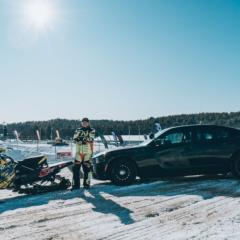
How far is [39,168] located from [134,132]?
49784 mm

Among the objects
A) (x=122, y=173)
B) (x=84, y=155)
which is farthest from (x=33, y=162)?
(x=122, y=173)

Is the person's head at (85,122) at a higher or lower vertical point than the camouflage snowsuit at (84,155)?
higher

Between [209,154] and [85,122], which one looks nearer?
[85,122]

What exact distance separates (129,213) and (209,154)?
4.81 m

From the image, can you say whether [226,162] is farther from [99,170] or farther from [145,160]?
[99,170]

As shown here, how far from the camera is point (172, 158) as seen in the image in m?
11.5

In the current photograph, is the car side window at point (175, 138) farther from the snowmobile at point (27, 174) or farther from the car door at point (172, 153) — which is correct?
the snowmobile at point (27, 174)

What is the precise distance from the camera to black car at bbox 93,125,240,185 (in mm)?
11414

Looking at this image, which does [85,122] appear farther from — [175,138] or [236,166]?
[236,166]

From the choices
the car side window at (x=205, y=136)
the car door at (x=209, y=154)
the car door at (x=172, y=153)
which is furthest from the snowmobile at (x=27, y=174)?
the car side window at (x=205, y=136)

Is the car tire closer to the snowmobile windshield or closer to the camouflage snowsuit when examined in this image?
the camouflage snowsuit

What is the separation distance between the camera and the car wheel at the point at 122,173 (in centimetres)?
1123

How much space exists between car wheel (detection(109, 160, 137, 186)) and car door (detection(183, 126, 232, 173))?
5.10 feet

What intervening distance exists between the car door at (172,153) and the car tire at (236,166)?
1251 millimetres
